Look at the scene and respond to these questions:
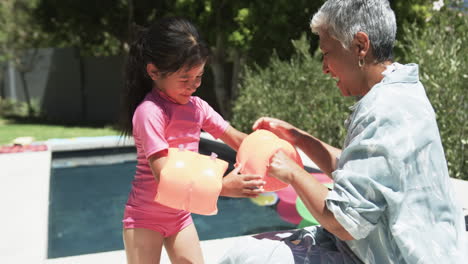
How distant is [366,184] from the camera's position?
1.62 meters

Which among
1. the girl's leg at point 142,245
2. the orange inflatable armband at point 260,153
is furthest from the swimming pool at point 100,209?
the orange inflatable armband at point 260,153

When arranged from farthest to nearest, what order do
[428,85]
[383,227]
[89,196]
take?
[89,196] < [428,85] < [383,227]

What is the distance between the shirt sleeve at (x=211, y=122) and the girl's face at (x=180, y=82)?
9.5 inches

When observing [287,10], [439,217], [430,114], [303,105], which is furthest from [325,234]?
[287,10]

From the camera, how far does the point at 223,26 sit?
39.8ft

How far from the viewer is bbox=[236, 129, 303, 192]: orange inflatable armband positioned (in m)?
2.03

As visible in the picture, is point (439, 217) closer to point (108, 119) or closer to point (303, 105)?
point (303, 105)

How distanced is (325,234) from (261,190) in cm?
39

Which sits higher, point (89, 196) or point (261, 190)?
point (261, 190)

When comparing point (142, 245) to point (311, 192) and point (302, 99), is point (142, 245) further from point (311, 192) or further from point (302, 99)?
point (302, 99)

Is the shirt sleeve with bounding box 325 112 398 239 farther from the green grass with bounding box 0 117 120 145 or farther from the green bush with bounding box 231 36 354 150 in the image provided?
the green grass with bounding box 0 117 120 145

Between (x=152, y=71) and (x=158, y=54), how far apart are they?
0.10 metres

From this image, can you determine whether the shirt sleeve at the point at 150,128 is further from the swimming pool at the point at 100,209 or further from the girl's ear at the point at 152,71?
the swimming pool at the point at 100,209

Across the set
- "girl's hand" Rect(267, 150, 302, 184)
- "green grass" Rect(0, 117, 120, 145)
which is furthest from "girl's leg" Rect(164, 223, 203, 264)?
"green grass" Rect(0, 117, 120, 145)
